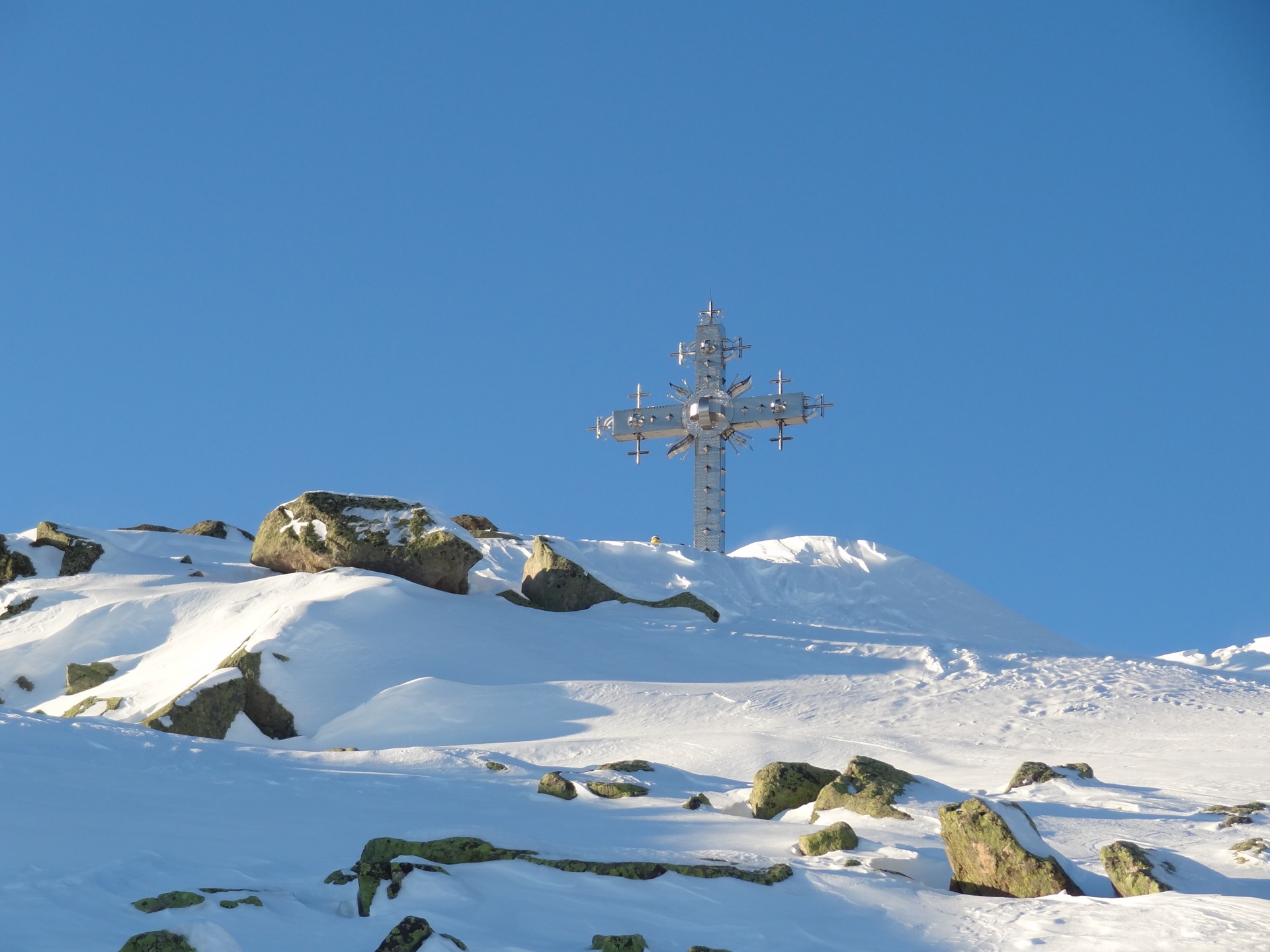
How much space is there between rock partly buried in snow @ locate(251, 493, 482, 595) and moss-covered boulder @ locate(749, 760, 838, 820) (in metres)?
12.5

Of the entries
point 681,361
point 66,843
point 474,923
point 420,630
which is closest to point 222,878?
point 66,843

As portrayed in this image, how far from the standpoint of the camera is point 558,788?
11023 millimetres

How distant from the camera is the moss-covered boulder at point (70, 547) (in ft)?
82.9

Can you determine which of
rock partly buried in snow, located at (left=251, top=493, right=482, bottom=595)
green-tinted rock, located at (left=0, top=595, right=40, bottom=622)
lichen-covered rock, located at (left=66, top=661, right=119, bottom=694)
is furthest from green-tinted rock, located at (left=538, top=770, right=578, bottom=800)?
green-tinted rock, located at (left=0, top=595, right=40, bottom=622)

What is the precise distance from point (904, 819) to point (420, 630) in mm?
11551

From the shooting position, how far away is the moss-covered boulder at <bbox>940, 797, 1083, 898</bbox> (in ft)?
24.8

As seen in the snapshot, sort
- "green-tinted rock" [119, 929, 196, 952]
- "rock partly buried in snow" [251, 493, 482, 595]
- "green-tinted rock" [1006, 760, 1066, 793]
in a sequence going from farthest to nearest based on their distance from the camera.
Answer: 1. "rock partly buried in snow" [251, 493, 482, 595]
2. "green-tinted rock" [1006, 760, 1066, 793]
3. "green-tinted rock" [119, 929, 196, 952]

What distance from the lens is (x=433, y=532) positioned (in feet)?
75.4

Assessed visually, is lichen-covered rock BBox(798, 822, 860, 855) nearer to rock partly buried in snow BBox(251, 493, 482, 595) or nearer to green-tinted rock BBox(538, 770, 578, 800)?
green-tinted rock BBox(538, 770, 578, 800)

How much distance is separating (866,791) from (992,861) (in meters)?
2.82

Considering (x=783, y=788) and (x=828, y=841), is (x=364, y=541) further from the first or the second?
(x=828, y=841)

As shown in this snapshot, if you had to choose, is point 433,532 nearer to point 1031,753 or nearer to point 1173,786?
point 1031,753

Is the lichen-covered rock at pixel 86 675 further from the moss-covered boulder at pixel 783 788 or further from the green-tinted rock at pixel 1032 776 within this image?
the green-tinted rock at pixel 1032 776

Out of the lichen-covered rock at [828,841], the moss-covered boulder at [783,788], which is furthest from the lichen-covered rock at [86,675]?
the lichen-covered rock at [828,841]
